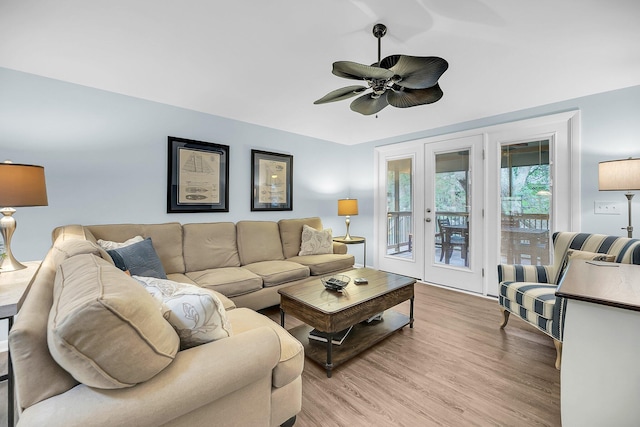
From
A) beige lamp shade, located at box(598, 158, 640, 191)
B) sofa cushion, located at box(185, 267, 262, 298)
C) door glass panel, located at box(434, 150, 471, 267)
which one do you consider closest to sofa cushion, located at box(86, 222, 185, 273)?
sofa cushion, located at box(185, 267, 262, 298)

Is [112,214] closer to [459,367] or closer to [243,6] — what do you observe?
[243,6]

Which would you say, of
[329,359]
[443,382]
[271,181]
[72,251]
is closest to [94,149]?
[72,251]

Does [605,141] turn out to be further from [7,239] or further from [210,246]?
[7,239]

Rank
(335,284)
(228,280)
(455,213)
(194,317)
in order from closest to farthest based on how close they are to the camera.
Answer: (194,317) < (335,284) < (228,280) < (455,213)

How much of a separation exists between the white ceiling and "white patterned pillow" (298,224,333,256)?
1755 millimetres

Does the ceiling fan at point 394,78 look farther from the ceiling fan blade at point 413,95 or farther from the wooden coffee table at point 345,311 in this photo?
the wooden coffee table at point 345,311

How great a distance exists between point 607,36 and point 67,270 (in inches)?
141

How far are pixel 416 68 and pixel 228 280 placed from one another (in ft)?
7.33

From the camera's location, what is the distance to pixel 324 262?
132 inches

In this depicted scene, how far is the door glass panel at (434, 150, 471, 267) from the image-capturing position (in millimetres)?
3621

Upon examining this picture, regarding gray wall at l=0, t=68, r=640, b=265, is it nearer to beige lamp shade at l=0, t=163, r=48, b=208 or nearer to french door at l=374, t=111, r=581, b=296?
french door at l=374, t=111, r=581, b=296

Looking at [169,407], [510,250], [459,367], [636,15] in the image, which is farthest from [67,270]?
[510,250]

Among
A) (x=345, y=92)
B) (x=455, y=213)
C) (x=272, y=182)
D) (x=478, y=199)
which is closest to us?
(x=345, y=92)

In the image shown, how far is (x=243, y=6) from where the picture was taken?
1804 mm
